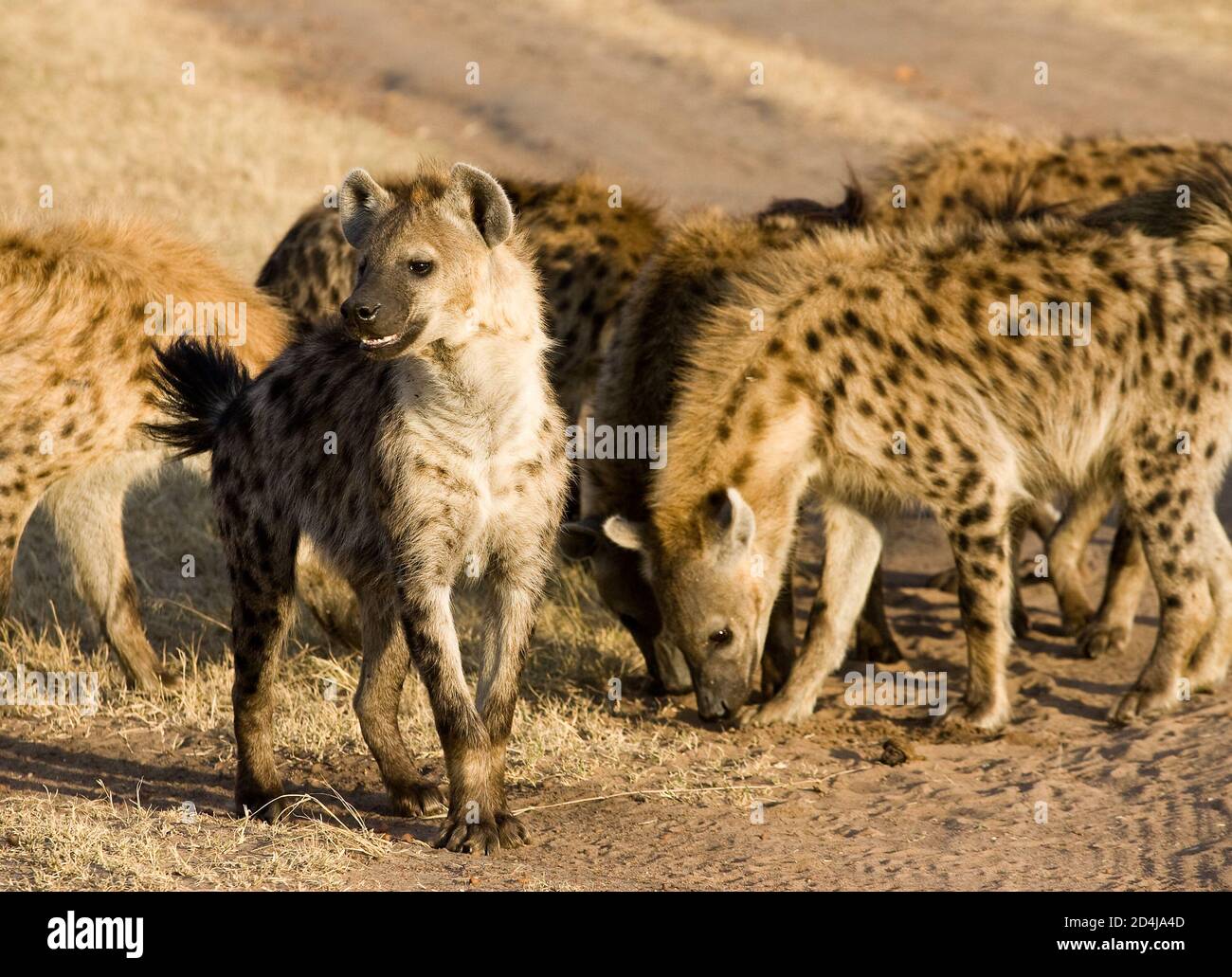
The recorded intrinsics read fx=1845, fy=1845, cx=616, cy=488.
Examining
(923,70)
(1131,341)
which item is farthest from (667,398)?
(923,70)

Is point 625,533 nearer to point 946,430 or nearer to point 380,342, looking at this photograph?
point 946,430

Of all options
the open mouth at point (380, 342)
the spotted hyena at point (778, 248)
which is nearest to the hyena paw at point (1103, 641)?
the spotted hyena at point (778, 248)

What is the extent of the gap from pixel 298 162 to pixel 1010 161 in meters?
6.95

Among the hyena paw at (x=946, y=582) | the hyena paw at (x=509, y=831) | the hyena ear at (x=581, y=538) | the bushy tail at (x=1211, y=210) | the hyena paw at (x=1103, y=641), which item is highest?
the bushy tail at (x=1211, y=210)

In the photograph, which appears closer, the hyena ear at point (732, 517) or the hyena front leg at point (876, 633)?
the hyena ear at point (732, 517)

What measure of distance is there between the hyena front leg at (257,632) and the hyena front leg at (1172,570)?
8.16ft

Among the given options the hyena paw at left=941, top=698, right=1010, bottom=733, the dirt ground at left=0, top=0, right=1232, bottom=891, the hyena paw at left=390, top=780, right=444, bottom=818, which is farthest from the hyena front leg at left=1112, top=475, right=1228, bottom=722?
the hyena paw at left=390, top=780, right=444, bottom=818

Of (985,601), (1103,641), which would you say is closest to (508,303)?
(985,601)

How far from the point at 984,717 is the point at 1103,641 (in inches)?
34.8

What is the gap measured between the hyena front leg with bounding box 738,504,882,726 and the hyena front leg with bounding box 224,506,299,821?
1509 mm

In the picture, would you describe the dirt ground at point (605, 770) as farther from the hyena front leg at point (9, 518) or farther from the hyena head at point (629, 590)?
the hyena front leg at point (9, 518)

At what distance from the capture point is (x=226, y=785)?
4.92 meters

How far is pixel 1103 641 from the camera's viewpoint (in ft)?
19.9

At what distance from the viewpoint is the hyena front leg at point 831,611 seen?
5516mm
